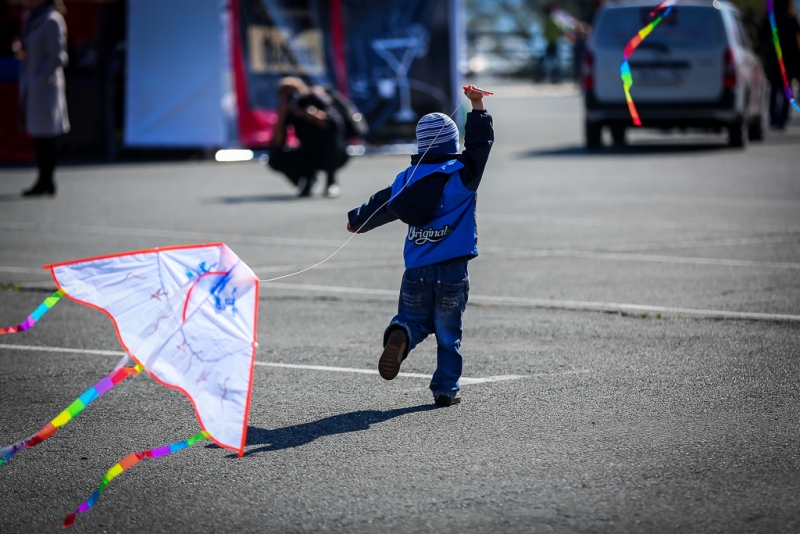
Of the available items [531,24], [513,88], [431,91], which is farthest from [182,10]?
[531,24]

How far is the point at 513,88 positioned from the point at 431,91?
25.2 m

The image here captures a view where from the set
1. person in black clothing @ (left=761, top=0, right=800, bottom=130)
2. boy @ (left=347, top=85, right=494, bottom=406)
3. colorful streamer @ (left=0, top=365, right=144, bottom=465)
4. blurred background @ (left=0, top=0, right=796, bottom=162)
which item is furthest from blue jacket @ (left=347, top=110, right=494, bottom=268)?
blurred background @ (left=0, top=0, right=796, bottom=162)

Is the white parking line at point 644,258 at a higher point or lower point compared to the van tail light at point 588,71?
lower

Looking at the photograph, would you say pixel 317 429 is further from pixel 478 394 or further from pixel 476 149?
pixel 476 149

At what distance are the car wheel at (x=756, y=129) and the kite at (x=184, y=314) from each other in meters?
18.4

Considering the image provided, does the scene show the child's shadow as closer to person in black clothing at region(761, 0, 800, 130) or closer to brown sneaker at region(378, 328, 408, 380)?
brown sneaker at region(378, 328, 408, 380)

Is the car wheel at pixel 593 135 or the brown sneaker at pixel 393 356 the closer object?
the brown sneaker at pixel 393 356

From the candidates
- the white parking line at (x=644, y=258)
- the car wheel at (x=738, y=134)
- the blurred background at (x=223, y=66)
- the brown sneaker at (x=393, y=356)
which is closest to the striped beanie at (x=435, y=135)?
the brown sneaker at (x=393, y=356)

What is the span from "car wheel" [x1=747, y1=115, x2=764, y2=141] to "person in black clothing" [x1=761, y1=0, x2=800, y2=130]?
3.31 feet

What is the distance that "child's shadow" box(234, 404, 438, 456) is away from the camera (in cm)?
467

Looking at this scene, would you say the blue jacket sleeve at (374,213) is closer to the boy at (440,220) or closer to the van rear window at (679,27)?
the boy at (440,220)

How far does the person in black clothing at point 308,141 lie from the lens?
48.1ft

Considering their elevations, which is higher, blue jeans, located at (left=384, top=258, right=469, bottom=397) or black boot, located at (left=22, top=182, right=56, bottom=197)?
blue jeans, located at (left=384, top=258, right=469, bottom=397)

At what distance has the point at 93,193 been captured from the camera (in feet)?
48.8
